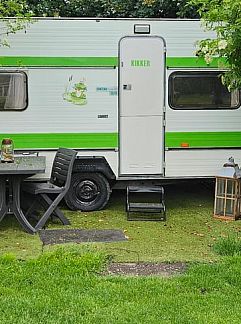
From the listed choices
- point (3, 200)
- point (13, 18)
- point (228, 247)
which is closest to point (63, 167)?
point (3, 200)

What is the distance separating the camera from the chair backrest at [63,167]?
26.1 ft

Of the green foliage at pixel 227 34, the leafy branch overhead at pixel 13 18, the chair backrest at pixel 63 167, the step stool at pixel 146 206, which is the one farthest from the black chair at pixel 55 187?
the green foliage at pixel 227 34

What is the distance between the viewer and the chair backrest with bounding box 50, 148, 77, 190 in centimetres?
794

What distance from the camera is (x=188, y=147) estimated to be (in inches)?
351

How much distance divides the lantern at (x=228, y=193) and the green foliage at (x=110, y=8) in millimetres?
4684

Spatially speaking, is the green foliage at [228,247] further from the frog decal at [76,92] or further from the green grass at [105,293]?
the frog decal at [76,92]

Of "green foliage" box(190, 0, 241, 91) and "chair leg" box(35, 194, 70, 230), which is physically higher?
"green foliage" box(190, 0, 241, 91)

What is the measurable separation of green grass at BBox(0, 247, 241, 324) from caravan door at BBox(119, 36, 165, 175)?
9.43 feet

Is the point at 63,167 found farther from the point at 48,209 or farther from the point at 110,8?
the point at 110,8

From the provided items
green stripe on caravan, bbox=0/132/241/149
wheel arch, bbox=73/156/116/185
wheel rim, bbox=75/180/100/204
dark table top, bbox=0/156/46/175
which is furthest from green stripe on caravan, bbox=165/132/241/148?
dark table top, bbox=0/156/46/175

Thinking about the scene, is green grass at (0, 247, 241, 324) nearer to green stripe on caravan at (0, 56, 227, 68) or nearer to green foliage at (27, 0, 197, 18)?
green stripe on caravan at (0, 56, 227, 68)

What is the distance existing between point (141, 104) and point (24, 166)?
7.16 ft

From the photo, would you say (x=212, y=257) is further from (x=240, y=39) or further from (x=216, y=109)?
(x=216, y=109)

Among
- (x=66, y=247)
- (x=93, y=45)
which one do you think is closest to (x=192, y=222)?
(x=66, y=247)
